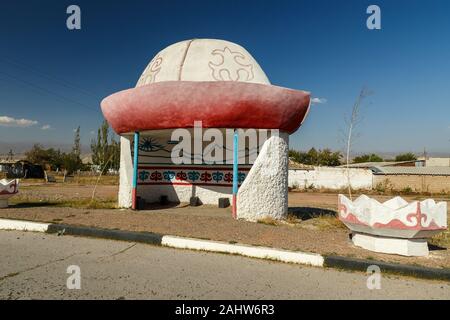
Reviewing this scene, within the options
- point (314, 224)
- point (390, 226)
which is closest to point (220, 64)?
point (314, 224)

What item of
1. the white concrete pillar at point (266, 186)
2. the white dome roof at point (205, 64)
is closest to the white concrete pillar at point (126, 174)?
the white dome roof at point (205, 64)

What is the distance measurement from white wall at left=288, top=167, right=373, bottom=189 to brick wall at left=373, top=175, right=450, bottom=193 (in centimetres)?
98

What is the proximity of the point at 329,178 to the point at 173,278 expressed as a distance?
96.9ft

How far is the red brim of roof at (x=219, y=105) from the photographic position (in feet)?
27.8

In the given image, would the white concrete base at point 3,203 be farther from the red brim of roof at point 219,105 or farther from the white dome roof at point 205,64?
the white dome roof at point 205,64

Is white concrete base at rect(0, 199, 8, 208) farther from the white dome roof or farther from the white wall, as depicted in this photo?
the white wall

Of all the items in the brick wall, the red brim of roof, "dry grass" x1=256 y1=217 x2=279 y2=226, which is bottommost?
the brick wall

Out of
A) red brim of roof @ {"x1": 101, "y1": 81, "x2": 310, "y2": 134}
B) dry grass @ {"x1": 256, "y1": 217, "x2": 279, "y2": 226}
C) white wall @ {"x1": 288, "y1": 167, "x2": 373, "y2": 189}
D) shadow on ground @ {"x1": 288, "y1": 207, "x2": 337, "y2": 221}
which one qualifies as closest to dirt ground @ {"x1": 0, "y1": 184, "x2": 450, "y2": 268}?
dry grass @ {"x1": 256, "y1": 217, "x2": 279, "y2": 226}

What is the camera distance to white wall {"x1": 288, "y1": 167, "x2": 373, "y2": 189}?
31.1 meters

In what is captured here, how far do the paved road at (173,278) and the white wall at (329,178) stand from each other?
2797 centimetres

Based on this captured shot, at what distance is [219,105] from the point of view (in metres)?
8.51

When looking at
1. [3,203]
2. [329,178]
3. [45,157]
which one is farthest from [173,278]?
[45,157]

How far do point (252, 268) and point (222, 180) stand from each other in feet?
24.7

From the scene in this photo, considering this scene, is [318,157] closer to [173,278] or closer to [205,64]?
[205,64]
